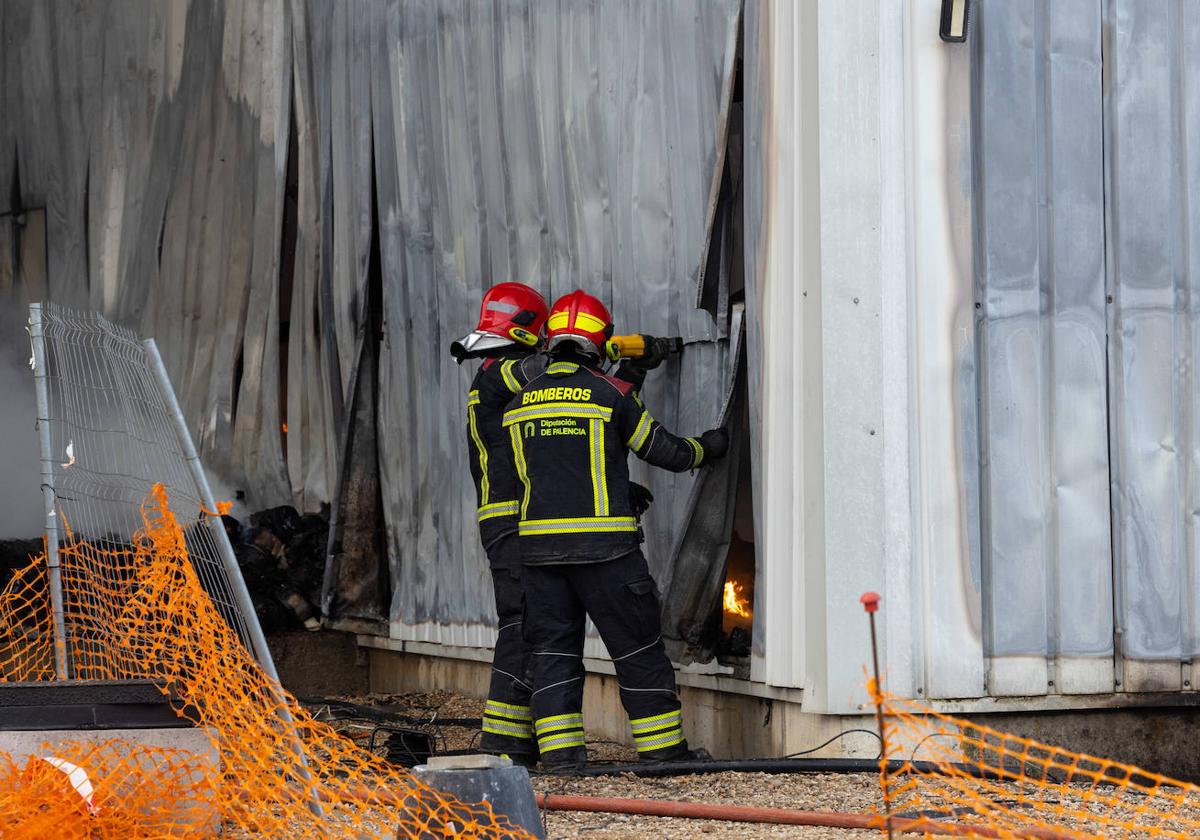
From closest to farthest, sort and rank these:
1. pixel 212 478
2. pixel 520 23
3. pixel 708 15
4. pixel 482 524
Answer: pixel 708 15 < pixel 482 524 < pixel 520 23 < pixel 212 478

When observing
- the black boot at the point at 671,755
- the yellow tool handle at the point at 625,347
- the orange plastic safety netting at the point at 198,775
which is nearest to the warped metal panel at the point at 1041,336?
the black boot at the point at 671,755

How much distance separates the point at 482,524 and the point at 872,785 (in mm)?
2576

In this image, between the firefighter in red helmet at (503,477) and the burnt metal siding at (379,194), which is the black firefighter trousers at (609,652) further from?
the burnt metal siding at (379,194)

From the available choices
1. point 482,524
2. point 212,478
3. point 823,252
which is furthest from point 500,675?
point 212,478

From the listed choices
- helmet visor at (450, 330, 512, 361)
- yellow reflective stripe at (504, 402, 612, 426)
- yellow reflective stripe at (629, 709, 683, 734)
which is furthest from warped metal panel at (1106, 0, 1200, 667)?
helmet visor at (450, 330, 512, 361)

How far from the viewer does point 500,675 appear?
25.4 ft

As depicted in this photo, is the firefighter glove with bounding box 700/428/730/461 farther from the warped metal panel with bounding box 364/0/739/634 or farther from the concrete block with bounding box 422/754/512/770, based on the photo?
the concrete block with bounding box 422/754/512/770

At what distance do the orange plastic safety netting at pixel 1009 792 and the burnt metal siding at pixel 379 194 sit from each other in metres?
1.73

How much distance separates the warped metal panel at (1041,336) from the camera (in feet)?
22.0

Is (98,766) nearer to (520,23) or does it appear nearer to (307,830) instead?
(307,830)

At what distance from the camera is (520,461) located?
24.5 ft

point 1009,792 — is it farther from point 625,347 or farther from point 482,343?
point 482,343

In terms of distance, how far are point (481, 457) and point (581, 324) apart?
106cm

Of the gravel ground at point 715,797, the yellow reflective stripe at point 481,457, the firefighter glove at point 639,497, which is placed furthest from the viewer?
the yellow reflective stripe at point 481,457
